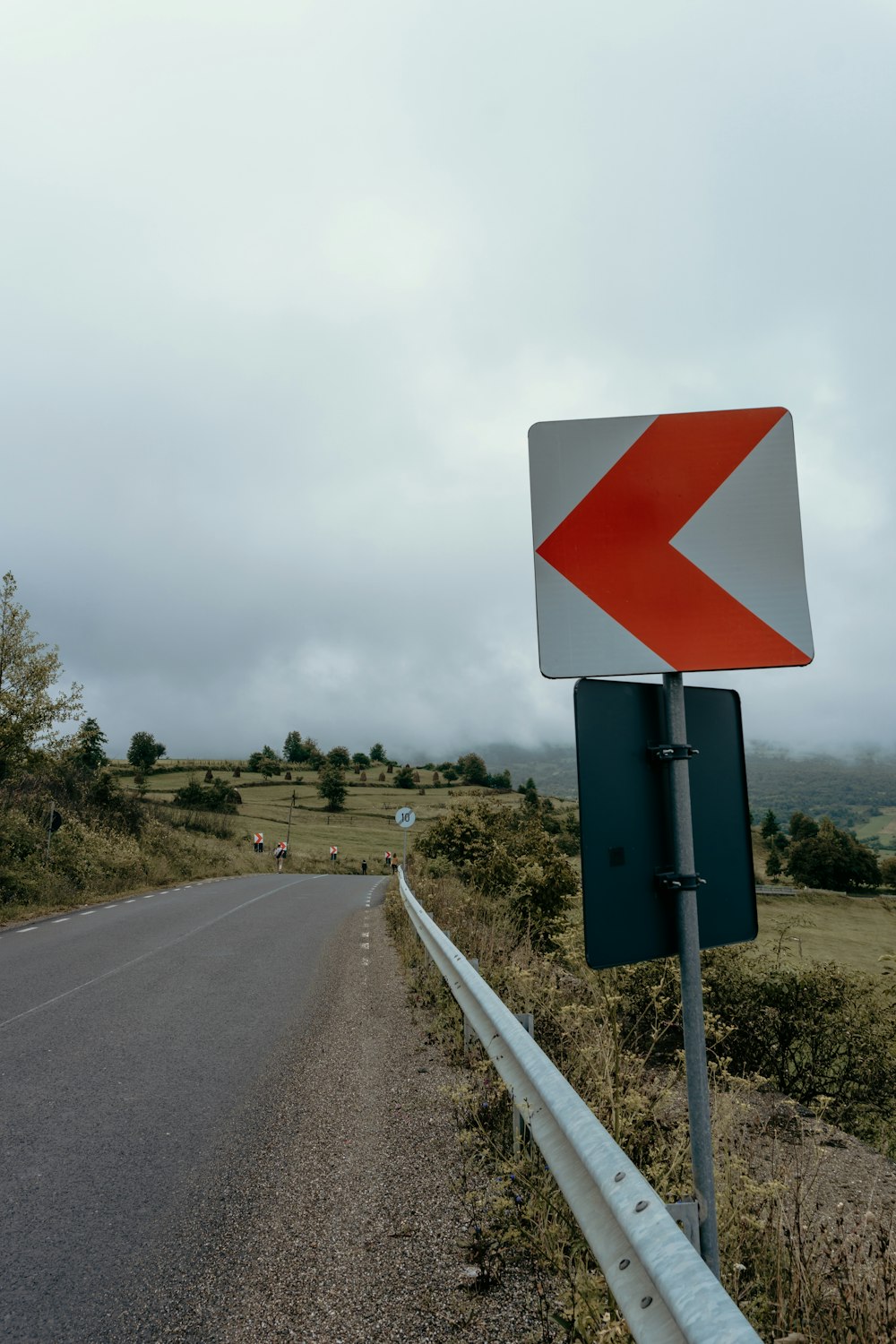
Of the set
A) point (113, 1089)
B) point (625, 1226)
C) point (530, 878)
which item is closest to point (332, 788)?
point (530, 878)

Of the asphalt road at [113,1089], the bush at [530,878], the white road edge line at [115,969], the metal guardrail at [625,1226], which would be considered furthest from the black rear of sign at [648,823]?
the bush at [530,878]

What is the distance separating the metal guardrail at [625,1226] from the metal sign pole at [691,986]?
170 mm

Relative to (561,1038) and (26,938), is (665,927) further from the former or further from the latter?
(26,938)

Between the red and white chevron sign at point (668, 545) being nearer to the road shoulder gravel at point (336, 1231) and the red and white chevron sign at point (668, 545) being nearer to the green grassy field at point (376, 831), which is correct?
the road shoulder gravel at point (336, 1231)

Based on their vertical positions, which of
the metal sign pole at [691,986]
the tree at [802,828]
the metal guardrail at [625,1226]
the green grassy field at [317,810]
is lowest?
the tree at [802,828]

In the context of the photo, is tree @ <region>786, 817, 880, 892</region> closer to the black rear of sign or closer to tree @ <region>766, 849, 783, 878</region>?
tree @ <region>766, 849, 783, 878</region>

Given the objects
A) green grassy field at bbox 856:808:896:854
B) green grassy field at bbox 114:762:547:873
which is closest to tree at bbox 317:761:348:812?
green grassy field at bbox 114:762:547:873

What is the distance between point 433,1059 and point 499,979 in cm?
120

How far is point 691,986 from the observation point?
6.68 feet

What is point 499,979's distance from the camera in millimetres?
6633

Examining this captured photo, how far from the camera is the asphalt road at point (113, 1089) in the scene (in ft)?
9.87

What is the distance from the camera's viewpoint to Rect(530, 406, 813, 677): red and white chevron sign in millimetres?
2275

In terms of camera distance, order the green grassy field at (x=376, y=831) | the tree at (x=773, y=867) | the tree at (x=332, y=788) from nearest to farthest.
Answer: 1. the green grassy field at (x=376, y=831)
2. the tree at (x=773, y=867)
3. the tree at (x=332, y=788)

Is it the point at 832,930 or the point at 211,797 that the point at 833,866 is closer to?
the point at 832,930
